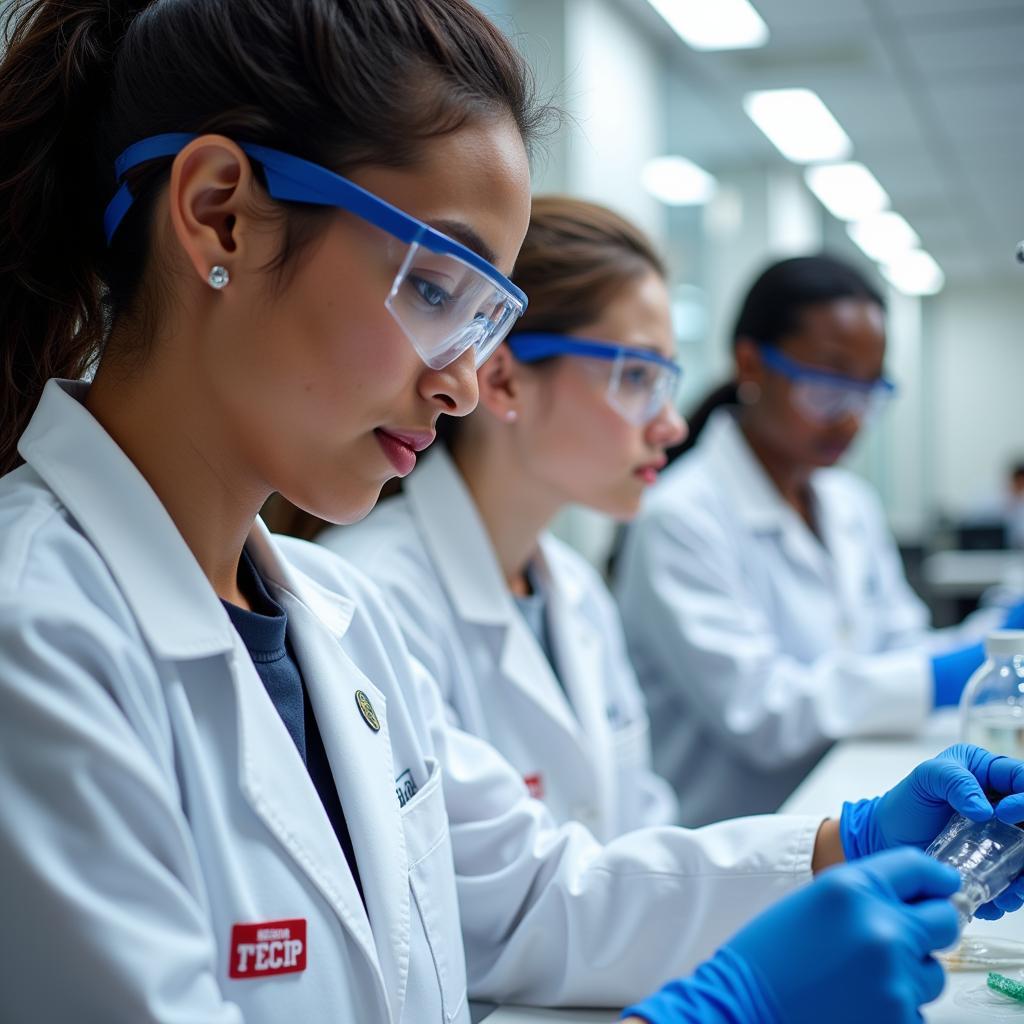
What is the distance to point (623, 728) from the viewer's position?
2043mm

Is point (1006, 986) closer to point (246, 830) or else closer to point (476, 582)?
point (246, 830)

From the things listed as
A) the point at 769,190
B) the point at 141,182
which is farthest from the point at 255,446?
the point at 769,190

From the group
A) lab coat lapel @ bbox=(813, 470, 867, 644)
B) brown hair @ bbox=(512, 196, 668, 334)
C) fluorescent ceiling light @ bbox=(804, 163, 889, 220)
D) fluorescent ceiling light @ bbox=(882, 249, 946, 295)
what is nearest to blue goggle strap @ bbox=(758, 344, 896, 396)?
lab coat lapel @ bbox=(813, 470, 867, 644)

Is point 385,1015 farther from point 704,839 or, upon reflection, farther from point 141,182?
point 141,182

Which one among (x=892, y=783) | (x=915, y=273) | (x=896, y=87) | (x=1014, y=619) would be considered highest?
(x=896, y=87)

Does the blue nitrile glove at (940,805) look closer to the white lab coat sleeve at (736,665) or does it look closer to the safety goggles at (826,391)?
the white lab coat sleeve at (736,665)

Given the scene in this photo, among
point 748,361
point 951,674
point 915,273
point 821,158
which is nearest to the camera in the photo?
point 951,674

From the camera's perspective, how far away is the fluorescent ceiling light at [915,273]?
1022 cm

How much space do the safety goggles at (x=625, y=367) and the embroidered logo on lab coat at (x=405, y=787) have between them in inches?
34.0

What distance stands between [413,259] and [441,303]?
0.05 metres

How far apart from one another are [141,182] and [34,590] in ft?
1.19

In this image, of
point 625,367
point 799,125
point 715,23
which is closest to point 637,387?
point 625,367

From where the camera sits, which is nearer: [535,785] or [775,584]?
[535,785]

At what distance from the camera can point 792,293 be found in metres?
2.83
